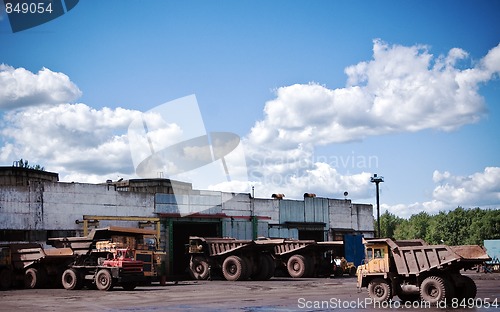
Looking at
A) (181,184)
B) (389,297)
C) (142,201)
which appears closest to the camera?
(389,297)

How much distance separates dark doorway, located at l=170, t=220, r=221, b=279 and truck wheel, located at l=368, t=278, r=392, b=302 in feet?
76.0

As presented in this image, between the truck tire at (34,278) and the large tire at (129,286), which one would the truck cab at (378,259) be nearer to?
the large tire at (129,286)

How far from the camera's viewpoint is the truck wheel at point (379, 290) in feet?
65.2

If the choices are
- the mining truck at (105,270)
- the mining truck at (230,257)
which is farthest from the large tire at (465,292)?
the mining truck at (230,257)

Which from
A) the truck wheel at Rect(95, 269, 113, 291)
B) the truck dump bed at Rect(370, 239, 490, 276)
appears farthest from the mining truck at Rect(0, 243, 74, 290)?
the truck dump bed at Rect(370, 239, 490, 276)

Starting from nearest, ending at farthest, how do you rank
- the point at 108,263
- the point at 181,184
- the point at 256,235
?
1. the point at 108,263
2. the point at 256,235
3. the point at 181,184

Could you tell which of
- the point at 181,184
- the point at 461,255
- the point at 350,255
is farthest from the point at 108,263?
the point at 181,184

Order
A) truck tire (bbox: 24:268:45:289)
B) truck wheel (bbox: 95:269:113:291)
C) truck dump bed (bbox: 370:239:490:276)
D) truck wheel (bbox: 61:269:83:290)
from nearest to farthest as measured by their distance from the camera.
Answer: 1. truck dump bed (bbox: 370:239:490:276)
2. truck wheel (bbox: 95:269:113:291)
3. truck wheel (bbox: 61:269:83:290)
4. truck tire (bbox: 24:268:45:289)

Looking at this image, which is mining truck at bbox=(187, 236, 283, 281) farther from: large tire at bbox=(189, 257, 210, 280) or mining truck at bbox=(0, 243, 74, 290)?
mining truck at bbox=(0, 243, 74, 290)

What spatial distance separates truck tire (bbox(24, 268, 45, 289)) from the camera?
28.9m

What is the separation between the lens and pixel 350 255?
43375 millimetres

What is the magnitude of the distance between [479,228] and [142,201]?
77.1 meters

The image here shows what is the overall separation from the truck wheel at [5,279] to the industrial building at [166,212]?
17.2 feet

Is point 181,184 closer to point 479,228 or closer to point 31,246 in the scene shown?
point 31,246
